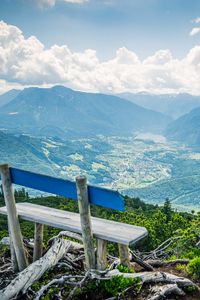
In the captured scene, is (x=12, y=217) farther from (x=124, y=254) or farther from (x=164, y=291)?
(x=164, y=291)

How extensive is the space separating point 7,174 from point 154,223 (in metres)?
12.5

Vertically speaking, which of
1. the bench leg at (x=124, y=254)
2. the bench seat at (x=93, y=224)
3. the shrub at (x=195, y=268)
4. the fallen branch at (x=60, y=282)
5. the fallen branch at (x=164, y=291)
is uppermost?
the bench seat at (x=93, y=224)

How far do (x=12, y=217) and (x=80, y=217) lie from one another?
138 cm

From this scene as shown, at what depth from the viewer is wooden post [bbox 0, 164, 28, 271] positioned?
519cm

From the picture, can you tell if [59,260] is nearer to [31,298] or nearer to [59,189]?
[31,298]

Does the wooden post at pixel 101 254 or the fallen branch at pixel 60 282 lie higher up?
the wooden post at pixel 101 254

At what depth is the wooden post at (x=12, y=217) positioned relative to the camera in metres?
5.19

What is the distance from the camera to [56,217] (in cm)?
544

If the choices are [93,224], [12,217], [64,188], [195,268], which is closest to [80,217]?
[64,188]

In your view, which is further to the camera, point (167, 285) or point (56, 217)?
point (56, 217)

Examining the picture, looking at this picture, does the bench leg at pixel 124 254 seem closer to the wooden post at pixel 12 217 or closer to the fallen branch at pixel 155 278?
the fallen branch at pixel 155 278

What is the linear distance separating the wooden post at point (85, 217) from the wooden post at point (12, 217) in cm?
129

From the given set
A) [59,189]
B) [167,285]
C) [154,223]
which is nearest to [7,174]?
[59,189]

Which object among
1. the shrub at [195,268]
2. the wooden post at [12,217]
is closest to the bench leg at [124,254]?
the shrub at [195,268]
